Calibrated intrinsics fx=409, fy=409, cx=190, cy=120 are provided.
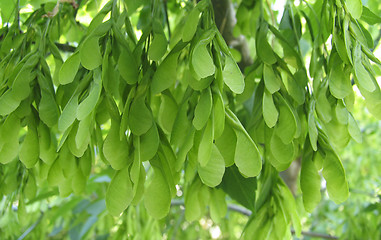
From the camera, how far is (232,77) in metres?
0.66

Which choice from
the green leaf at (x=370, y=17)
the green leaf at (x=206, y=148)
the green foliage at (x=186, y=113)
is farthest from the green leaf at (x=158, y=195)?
the green leaf at (x=370, y=17)

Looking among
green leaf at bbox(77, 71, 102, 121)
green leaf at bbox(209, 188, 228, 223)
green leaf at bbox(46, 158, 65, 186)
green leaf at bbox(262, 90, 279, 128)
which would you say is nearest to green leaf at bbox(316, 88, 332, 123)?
green leaf at bbox(262, 90, 279, 128)

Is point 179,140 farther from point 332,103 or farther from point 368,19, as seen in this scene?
point 368,19

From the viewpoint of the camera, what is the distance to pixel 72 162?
0.78 metres

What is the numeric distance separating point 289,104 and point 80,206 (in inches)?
45.9

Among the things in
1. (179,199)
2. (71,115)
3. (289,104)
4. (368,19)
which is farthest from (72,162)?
(179,199)

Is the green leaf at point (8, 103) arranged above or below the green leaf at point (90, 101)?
below

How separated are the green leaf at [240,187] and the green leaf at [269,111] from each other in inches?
10.1

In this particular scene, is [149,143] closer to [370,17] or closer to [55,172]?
[55,172]

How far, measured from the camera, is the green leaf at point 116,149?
26.3 inches

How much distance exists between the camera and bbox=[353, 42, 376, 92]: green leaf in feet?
2.30

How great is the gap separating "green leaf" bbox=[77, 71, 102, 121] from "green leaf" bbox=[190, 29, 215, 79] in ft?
0.51

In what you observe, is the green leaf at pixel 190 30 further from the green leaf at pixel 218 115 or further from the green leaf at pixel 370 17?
the green leaf at pixel 370 17

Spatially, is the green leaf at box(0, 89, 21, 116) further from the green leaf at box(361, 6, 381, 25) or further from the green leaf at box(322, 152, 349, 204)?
the green leaf at box(361, 6, 381, 25)
